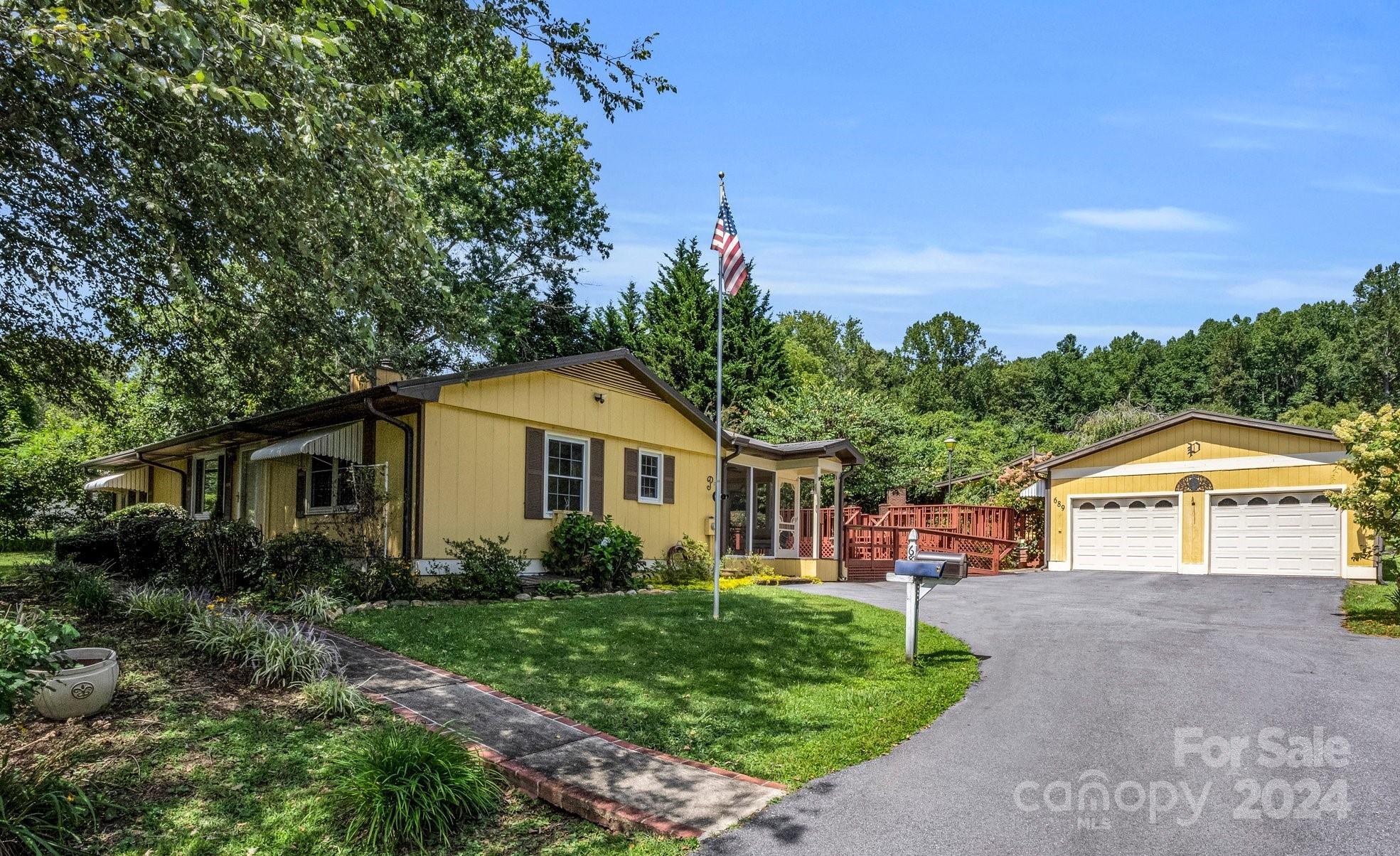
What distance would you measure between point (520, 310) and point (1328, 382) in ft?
163

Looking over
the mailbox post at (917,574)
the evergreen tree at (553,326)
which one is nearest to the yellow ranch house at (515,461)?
the mailbox post at (917,574)

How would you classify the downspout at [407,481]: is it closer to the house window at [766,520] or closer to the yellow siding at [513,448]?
the yellow siding at [513,448]

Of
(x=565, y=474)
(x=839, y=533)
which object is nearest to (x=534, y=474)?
(x=565, y=474)

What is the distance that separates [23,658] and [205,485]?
18.3 m

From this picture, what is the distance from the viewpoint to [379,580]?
10297mm

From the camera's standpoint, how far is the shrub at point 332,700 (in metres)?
5.35

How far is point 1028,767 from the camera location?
493 cm

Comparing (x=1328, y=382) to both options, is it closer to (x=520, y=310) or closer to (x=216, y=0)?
(x=520, y=310)

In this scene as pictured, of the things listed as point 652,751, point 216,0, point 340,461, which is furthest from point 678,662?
point 340,461

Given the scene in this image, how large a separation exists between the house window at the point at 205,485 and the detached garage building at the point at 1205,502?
813 inches

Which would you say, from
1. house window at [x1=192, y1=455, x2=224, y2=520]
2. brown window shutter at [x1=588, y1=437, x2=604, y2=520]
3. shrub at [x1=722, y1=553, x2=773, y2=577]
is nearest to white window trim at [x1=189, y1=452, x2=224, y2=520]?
house window at [x1=192, y1=455, x2=224, y2=520]

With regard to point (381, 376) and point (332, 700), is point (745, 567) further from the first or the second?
point (332, 700)

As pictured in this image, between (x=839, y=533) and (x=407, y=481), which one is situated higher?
(x=407, y=481)

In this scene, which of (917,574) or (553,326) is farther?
(553,326)
